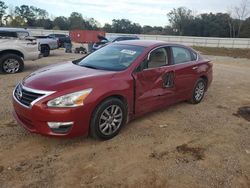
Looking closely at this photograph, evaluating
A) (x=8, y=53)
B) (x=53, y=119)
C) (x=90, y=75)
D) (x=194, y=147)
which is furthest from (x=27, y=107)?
(x=8, y=53)

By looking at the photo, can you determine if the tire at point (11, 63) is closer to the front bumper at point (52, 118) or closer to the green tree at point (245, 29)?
the front bumper at point (52, 118)

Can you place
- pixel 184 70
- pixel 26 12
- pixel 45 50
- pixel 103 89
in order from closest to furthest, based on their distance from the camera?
pixel 103 89
pixel 184 70
pixel 45 50
pixel 26 12

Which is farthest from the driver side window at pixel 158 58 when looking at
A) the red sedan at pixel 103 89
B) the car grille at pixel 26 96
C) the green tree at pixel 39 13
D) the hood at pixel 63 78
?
the green tree at pixel 39 13

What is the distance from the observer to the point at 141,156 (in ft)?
13.3

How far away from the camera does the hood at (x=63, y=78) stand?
161 inches

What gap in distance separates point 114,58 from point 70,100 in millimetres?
1544

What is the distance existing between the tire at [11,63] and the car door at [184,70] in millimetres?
6467

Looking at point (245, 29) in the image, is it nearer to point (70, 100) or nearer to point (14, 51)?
point (14, 51)

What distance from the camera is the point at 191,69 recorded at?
20.4 feet

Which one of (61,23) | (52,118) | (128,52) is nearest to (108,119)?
(52,118)

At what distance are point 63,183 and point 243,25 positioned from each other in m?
60.9

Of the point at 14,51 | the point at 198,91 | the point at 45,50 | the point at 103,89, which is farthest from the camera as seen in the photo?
the point at 45,50

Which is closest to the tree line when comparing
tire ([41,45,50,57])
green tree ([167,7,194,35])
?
green tree ([167,7,194,35])

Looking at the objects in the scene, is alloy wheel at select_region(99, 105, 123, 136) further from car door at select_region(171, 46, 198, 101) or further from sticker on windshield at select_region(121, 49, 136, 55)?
car door at select_region(171, 46, 198, 101)
